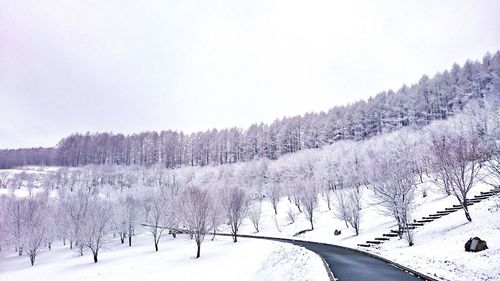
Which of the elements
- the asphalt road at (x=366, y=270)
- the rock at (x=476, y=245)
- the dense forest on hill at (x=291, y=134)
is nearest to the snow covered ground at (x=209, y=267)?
the asphalt road at (x=366, y=270)

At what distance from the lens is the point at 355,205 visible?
3491 centimetres

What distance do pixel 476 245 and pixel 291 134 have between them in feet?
343

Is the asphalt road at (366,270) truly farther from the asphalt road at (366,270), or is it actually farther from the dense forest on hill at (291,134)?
the dense forest on hill at (291,134)

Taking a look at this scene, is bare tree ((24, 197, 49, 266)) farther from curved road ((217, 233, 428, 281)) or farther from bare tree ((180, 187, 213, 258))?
curved road ((217, 233, 428, 281))

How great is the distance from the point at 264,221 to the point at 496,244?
52.1 m

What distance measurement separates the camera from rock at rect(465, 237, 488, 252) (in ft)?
52.4

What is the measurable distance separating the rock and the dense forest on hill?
61474 millimetres

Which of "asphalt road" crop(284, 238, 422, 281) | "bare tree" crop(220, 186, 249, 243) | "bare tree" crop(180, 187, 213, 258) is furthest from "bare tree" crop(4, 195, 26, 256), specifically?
"asphalt road" crop(284, 238, 422, 281)

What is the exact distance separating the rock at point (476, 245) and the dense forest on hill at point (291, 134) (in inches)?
2420

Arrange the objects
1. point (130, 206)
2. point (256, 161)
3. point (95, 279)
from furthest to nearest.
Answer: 1. point (256, 161)
2. point (130, 206)
3. point (95, 279)

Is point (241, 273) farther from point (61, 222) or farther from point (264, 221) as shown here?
point (61, 222)

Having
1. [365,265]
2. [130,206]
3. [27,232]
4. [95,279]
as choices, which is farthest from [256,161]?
[365,265]

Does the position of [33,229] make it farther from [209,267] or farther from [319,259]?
[319,259]

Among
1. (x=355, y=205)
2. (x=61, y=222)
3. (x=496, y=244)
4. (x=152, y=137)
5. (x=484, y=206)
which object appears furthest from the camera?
(x=152, y=137)
